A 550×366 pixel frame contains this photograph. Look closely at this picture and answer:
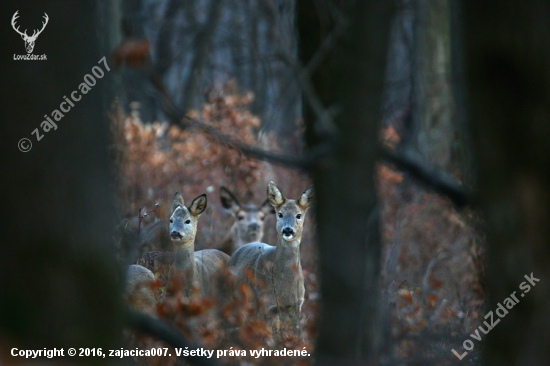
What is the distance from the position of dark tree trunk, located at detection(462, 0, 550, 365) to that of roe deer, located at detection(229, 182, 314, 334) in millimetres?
6067

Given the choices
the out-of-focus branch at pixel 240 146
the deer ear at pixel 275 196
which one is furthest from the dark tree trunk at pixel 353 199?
the deer ear at pixel 275 196

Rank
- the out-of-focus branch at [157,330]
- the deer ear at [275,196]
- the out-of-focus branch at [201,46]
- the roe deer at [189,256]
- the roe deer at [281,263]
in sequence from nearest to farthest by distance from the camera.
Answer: the out-of-focus branch at [157,330]
the roe deer at [189,256]
the roe deer at [281,263]
the deer ear at [275,196]
the out-of-focus branch at [201,46]

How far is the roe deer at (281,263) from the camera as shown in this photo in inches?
377

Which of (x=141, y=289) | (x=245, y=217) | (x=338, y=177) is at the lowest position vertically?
(x=141, y=289)

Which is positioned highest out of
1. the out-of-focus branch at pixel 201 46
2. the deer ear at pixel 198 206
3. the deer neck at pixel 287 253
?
the out-of-focus branch at pixel 201 46

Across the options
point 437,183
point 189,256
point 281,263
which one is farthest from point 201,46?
point 437,183

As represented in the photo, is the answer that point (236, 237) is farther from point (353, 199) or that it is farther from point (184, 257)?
point (353, 199)

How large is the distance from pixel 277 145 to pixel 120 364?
14948mm

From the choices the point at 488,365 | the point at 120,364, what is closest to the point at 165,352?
the point at 120,364

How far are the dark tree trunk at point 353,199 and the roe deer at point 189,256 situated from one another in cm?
514

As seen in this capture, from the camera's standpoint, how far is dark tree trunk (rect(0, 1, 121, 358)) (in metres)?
3.56

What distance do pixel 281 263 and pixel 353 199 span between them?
6068 millimetres

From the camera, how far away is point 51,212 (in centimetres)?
361

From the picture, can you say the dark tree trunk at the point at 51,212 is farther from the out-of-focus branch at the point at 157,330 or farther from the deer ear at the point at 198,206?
the deer ear at the point at 198,206
